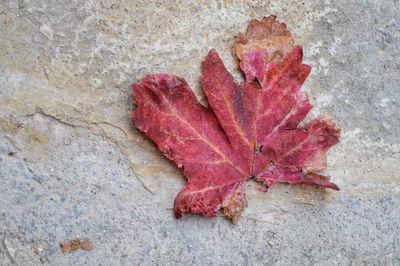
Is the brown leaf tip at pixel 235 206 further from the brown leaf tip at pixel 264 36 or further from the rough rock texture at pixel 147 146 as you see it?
the brown leaf tip at pixel 264 36

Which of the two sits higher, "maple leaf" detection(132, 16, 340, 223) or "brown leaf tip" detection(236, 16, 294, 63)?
"brown leaf tip" detection(236, 16, 294, 63)

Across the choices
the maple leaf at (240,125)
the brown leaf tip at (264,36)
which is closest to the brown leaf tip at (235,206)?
the maple leaf at (240,125)

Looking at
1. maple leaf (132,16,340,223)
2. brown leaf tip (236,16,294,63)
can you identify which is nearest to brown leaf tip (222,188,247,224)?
maple leaf (132,16,340,223)

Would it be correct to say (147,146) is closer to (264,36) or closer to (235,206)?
(235,206)

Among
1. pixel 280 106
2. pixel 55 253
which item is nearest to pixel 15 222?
pixel 55 253

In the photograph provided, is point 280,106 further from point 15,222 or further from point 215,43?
point 15,222

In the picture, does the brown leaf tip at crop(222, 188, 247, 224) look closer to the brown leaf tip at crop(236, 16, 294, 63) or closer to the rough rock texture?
the rough rock texture

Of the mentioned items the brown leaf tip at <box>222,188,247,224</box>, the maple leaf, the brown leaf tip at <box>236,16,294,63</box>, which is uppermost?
the brown leaf tip at <box>236,16,294,63</box>

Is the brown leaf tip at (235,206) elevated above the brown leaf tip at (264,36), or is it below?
below

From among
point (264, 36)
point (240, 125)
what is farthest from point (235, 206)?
point (264, 36)
